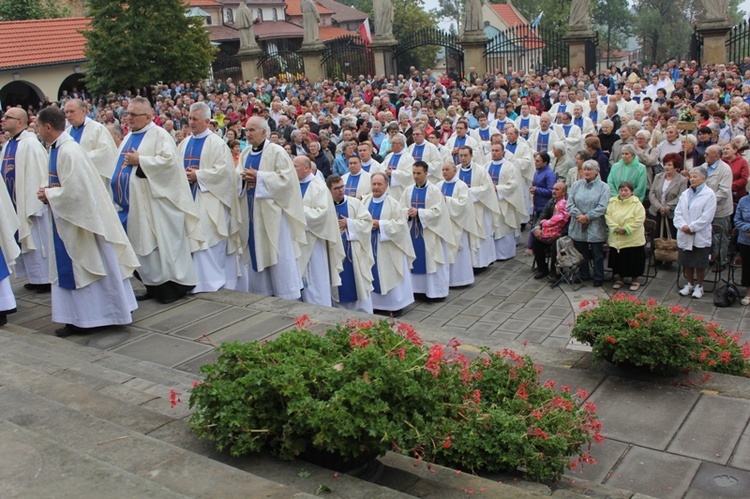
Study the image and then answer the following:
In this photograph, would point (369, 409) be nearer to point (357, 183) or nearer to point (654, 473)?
point (654, 473)

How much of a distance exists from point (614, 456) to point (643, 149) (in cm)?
722

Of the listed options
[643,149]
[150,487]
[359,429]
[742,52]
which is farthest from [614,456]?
[742,52]

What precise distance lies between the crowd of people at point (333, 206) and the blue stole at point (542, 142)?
1.0 inches

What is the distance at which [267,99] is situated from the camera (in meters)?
22.9

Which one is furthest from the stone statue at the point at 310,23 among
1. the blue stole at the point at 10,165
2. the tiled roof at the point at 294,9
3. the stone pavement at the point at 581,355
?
the tiled roof at the point at 294,9

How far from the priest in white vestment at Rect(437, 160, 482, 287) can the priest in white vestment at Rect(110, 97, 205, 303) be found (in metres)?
3.95

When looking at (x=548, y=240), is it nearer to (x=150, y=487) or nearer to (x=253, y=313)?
(x=253, y=313)

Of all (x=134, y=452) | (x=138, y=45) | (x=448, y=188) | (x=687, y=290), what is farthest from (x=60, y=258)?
(x=138, y=45)

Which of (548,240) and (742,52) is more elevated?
(742,52)

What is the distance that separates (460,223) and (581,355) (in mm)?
4348

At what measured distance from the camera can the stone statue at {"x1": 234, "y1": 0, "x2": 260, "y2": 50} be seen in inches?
1133

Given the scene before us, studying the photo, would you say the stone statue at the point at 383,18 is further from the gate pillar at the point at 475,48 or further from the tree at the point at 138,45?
the tree at the point at 138,45

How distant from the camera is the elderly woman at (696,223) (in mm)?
8844

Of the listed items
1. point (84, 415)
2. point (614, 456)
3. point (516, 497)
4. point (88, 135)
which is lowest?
point (614, 456)
